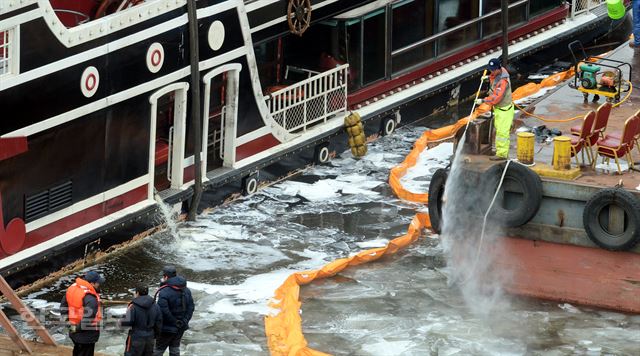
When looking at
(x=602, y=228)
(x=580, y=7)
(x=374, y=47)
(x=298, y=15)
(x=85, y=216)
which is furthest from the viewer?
(x=580, y=7)

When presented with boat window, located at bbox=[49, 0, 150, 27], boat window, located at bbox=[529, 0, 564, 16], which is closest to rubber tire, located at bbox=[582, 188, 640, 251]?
boat window, located at bbox=[49, 0, 150, 27]

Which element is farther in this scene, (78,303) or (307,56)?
(307,56)

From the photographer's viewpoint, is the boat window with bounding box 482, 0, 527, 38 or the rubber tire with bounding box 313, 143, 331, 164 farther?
the boat window with bounding box 482, 0, 527, 38

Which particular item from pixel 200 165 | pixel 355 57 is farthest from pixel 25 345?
pixel 355 57

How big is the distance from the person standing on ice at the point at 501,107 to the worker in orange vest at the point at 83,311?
16.4ft

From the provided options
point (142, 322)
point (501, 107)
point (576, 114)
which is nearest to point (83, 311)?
point (142, 322)

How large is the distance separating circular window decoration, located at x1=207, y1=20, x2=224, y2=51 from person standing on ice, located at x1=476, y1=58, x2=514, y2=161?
3540 millimetres

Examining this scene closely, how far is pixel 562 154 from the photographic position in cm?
1587

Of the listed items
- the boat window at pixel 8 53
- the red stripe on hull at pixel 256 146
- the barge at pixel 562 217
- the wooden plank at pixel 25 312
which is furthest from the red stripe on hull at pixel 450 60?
the wooden plank at pixel 25 312

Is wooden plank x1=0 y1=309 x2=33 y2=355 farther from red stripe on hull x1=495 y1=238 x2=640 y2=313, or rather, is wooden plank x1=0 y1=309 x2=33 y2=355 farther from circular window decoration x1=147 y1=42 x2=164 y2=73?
red stripe on hull x1=495 y1=238 x2=640 y2=313

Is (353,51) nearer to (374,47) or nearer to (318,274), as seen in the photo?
(374,47)

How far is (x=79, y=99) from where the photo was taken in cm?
1656

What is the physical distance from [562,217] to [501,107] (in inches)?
66.8

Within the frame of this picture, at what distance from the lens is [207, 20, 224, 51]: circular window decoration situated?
725 inches
